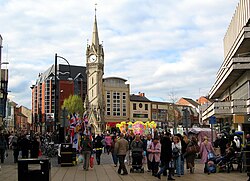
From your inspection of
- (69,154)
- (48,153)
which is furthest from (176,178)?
(48,153)

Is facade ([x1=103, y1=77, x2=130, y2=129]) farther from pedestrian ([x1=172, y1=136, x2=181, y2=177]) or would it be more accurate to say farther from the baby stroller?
pedestrian ([x1=172, y1=136, x2=181, y2=177])

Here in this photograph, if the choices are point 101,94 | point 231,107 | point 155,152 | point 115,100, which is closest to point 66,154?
point 155,152

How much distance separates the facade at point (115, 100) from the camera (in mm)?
118875

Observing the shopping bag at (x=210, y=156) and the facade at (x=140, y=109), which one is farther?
the facade at (x=140, y=109)

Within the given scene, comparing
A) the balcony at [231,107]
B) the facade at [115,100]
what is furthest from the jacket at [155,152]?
the facade at [115,100]

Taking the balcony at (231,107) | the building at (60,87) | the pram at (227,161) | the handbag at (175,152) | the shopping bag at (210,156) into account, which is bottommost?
the pram at (227,161)

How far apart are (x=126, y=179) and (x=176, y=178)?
6.97 ft

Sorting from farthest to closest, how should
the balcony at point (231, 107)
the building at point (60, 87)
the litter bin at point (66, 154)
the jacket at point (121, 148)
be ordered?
1. the building at point (60, 87)
2. the balcony at point (231, 107)
3. the litter bin at point (66, 154)
4. the jacket at point (121, 148)

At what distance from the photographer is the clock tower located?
363 ft

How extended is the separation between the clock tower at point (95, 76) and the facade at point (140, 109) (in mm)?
16569

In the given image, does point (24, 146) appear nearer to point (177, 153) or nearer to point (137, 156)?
point (137, 156)

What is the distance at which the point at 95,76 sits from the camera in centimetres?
11238

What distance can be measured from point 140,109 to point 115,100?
491 inches

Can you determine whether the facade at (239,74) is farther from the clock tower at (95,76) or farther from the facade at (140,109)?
the facade at (140,109)
